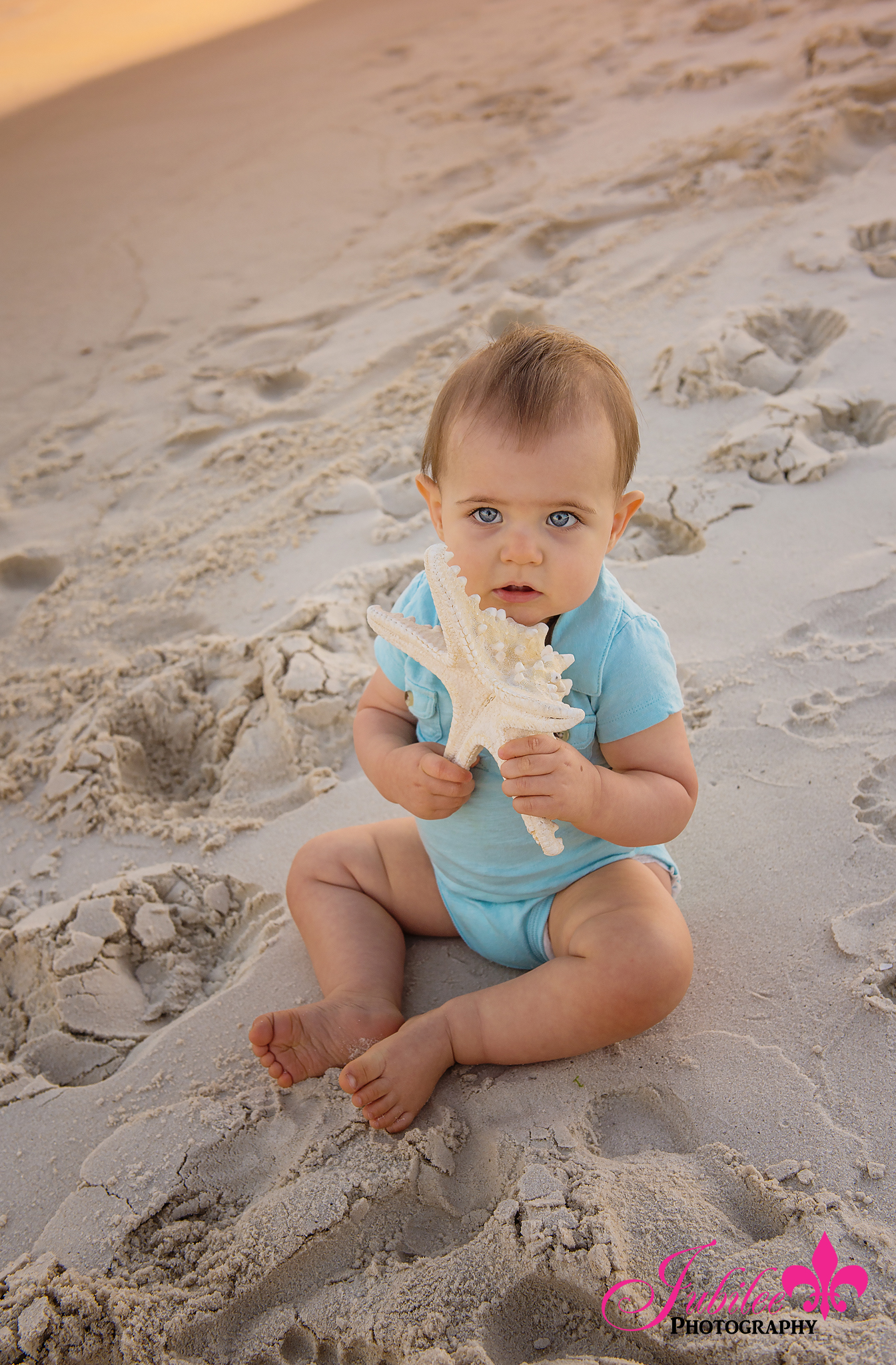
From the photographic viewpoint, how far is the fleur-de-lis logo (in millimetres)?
1414

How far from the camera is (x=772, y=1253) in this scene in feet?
4.89

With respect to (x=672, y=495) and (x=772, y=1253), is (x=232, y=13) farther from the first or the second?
(x=772, y=1253)

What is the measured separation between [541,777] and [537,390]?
2.22ft

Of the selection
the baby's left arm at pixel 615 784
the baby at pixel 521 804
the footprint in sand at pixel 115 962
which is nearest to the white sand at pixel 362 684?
the footprint in sand at pixel 115 962

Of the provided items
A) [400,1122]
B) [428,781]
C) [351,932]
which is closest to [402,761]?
[428,781]

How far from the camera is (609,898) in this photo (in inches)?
76.6

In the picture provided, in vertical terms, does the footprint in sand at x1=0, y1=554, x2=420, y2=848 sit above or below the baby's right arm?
below

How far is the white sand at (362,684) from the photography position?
1583mm

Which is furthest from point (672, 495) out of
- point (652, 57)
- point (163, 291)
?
point (652, 57)

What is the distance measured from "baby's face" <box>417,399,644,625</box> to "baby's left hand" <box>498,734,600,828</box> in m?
0.27

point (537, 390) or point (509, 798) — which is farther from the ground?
point (537, 390)

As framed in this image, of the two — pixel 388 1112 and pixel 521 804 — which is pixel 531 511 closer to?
pixel 521 804

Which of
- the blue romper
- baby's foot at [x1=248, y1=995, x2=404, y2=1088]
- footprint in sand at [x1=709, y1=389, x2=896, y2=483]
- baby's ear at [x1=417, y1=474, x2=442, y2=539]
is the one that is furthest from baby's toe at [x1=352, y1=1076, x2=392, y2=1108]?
footprint in sand at [x1=709, y1=389, x2=896, y2=483]

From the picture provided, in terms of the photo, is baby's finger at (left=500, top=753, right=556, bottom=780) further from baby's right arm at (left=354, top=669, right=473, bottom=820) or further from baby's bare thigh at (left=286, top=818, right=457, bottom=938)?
baby's bare thigh at (left=286, top=818, right=457, bottom=938)
